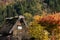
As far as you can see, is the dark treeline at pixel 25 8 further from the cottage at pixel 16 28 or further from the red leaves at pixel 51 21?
the red leaves at pixel 51 21

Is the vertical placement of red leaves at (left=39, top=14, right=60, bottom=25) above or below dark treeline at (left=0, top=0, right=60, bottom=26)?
above

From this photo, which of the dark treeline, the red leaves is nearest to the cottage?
the red leaves

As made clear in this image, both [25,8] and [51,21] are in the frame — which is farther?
[25,8]

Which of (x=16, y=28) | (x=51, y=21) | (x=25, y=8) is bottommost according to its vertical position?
(x=25, y=8)

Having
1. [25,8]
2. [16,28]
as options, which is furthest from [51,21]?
[25,8]

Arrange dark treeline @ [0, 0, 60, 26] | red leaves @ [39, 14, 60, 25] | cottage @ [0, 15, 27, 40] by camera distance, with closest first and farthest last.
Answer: red leaves @ [39, 14, 60, 25], cottage @ [0, 15, 27, 40], dark treeline @ [0, 0, 60, 26]

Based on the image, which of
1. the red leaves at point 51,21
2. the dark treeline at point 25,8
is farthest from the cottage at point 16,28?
the dark treeline at point 25,8

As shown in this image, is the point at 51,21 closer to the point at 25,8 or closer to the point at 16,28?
the point at 16,28

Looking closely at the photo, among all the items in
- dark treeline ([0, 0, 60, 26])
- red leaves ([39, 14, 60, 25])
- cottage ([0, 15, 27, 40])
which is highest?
red leaves ([39, 14, 60, 25])

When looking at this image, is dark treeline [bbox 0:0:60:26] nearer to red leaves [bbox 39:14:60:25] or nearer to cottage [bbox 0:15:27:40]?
cottage [bbox 0:15:27:40]

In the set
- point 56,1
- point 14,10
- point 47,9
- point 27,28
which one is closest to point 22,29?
point 27,28

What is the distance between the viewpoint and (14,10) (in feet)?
279

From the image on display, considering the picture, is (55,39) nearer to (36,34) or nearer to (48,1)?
(36,34)

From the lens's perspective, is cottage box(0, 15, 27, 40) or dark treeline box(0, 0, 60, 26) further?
dark treeline box(0, 0, 60, 26)
